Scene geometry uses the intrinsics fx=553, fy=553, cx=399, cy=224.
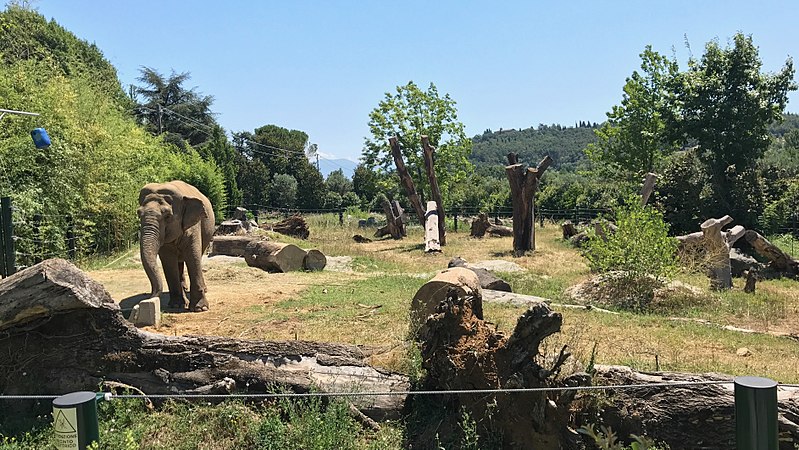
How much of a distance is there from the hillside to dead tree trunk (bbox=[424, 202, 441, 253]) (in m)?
95.1

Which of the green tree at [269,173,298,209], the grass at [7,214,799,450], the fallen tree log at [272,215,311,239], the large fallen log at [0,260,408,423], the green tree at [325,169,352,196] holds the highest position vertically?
the green tree at [325,169,352,196]

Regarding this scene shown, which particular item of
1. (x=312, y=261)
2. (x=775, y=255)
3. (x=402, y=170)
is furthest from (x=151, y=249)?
(x=402, y=170)

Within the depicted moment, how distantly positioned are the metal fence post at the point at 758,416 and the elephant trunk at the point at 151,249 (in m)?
7.55

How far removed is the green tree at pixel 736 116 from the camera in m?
20.0

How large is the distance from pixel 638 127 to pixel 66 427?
3075cm

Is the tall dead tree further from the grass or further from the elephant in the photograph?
the elephant

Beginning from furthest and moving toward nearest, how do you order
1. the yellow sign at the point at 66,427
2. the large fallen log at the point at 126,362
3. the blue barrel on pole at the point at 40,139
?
the blue barrel on pole at the point at 40,139 < the large fallen log at the point at 126,362 < the yellow sign at the point at 66,427

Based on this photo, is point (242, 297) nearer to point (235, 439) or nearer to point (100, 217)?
point (235, 439)

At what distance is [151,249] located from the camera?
8164 millimetres

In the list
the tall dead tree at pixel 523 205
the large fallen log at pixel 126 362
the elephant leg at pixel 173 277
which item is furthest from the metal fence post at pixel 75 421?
the tall dead tree at pixel 523 205

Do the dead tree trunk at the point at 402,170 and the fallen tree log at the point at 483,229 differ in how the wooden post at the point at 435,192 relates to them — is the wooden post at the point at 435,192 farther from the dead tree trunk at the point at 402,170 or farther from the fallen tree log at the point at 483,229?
the fallen tree log at the point at 483,229

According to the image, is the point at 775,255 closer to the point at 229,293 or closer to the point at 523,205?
the point at 523,205

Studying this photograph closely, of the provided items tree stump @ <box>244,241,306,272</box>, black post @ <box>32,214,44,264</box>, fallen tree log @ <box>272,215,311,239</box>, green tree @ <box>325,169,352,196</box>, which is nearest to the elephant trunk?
tree stump @ <box>244,241,306,272</box>

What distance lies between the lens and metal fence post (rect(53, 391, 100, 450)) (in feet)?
8.80
